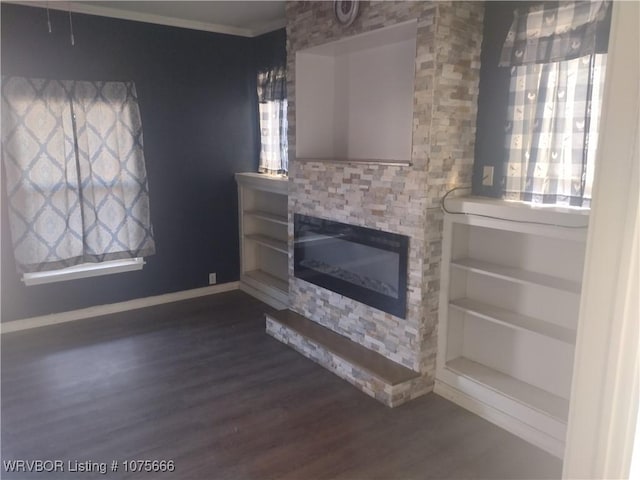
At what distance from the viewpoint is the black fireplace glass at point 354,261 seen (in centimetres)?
316

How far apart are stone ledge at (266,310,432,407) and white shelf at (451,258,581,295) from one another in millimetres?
766

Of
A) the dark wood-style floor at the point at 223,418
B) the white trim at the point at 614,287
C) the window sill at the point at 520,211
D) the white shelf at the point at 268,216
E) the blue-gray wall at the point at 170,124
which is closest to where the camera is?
the white trim at the point at 614,287

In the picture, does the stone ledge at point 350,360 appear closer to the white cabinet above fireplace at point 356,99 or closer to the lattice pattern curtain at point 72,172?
the white cabinet above fireplace at point 356,99

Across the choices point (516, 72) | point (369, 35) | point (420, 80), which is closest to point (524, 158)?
point (516, 72)

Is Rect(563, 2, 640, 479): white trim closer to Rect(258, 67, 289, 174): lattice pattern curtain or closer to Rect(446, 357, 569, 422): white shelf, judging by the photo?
Rect(446, 357, 569, 422): white shelf

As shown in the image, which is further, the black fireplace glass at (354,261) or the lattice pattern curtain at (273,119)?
the lattice pattern curtain at (273,119)

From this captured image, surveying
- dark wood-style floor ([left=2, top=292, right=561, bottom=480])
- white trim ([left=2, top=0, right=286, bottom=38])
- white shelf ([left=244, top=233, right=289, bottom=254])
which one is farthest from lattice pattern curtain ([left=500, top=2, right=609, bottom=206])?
white trim ([left=2, top=0, right=286, bottom=38])

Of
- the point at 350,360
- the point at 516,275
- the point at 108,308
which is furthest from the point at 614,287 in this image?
the point at 108,308

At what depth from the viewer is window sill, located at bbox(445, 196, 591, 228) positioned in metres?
2.36

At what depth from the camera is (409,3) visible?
2.85m

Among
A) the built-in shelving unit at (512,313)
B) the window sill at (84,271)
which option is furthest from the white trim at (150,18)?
the built-in shelving unit at (512,313)

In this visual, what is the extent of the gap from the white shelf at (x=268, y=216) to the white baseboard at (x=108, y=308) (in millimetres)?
800

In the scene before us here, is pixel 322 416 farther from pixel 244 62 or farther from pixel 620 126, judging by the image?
pixel 244 62

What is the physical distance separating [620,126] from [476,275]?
6.76 ft
